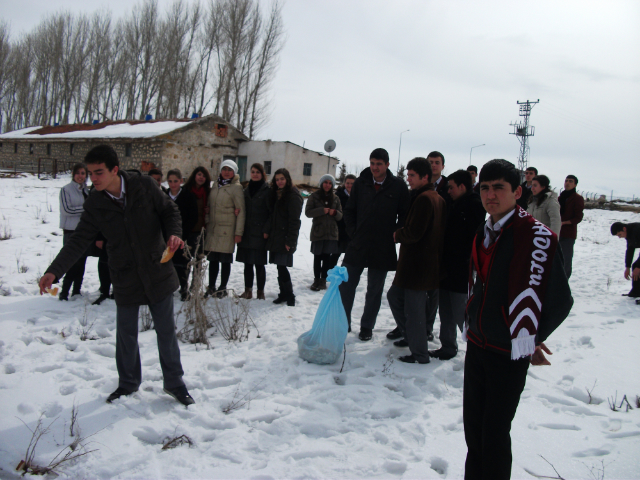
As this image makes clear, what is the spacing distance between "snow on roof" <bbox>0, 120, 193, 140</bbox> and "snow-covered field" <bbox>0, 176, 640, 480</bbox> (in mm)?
19131

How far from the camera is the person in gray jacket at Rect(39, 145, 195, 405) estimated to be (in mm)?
2918

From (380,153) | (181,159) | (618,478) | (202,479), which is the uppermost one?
(181,159)

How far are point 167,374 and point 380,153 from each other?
2870mm

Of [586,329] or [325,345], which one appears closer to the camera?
[325,345]

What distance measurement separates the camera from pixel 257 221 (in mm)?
5664

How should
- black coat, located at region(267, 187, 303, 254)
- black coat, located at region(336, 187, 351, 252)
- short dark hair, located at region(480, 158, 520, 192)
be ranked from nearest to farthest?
short dark hair, located at region(480, 158, 520, 192) → black coat, located at region(267, 187, 303, 254) → black coat, located at region(336, 187, 351, 252)

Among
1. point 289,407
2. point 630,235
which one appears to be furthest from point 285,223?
point 630,235

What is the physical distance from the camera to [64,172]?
2467cm

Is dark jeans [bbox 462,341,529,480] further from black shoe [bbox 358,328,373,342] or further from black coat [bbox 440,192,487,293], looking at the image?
black shoe [bbox 358,328,373,342]

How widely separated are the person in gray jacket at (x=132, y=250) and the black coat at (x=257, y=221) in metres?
2.54

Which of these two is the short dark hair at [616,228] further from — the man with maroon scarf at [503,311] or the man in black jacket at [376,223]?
the man with maroon scarf at [503,311]

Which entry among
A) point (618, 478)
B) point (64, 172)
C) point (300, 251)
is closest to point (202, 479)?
point (618, 478)

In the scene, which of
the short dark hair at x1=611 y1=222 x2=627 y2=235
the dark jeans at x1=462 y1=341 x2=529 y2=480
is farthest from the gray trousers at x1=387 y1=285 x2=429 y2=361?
the short dark hair at x1=611 y1=222 x2=627 y2=235

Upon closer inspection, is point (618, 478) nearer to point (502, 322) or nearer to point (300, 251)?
point (502, 322)
